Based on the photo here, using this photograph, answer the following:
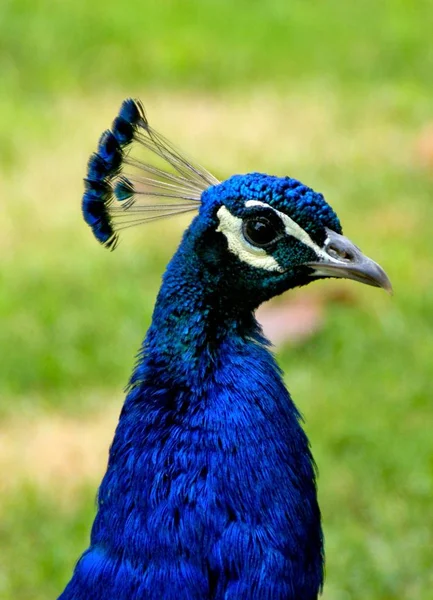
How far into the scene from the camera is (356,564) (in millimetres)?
2426

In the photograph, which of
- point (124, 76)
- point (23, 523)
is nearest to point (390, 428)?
point (23, 523)

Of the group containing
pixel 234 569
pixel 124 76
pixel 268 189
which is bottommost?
pixel 234 569

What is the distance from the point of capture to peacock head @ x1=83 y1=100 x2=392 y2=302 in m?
1.39

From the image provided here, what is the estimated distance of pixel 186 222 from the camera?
13.1 ft

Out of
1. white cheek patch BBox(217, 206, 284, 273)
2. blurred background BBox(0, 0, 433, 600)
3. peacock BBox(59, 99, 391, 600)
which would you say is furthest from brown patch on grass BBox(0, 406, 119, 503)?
white cheek patch BBox(217, 206, 284, 273)

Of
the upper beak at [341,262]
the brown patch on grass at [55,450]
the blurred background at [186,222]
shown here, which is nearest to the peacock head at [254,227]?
the upper beak at [341,262]

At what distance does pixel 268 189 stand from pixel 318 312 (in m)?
2.02

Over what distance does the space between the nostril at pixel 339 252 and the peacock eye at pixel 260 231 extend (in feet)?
0.22

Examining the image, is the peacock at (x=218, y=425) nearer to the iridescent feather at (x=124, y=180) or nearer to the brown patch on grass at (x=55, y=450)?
the iridescent feather at (x=124, y=180)

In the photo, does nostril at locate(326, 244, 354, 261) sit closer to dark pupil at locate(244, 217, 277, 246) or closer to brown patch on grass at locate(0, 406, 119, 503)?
dark pupil at locate(244, 217, 277, 246)

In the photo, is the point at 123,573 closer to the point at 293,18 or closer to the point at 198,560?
the point at 198,560

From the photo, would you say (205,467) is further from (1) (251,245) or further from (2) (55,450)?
(2) (55,450)

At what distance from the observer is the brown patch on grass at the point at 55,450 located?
2.70 metres

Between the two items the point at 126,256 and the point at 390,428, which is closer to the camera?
the point at 390,428
